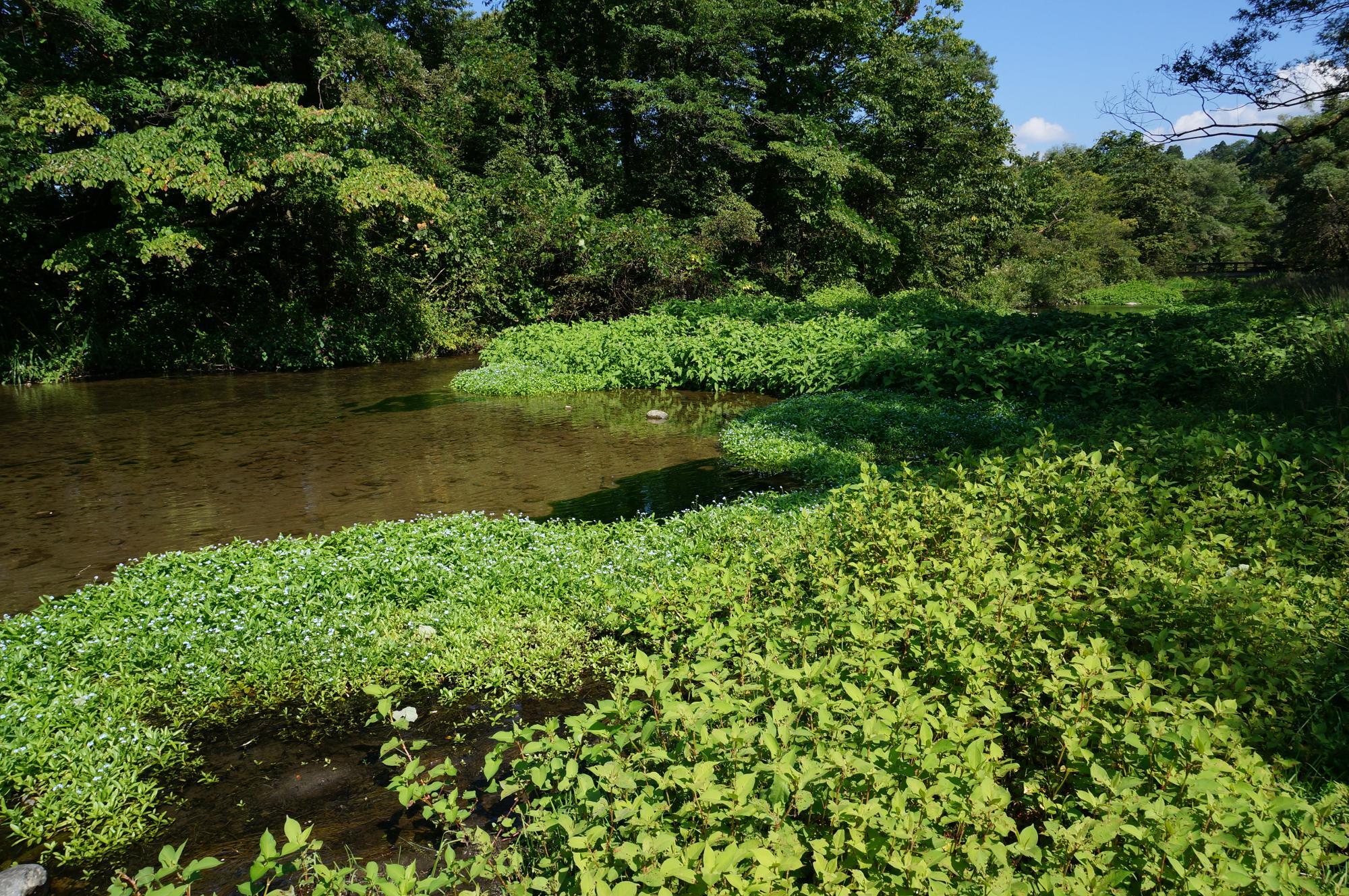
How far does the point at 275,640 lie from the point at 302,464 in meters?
5.54

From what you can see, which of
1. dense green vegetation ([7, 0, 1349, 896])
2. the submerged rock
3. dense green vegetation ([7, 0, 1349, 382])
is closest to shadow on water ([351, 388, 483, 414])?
dense green vegetation ([7, 0, 1349, 896])

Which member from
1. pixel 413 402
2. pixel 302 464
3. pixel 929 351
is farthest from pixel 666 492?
pixel 413 402

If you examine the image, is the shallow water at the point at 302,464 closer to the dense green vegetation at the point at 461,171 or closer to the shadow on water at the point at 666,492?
the shadow on water at the point at 666,492

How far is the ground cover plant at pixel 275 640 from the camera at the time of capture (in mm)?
3545

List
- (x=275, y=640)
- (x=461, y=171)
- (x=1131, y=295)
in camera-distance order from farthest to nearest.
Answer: (x=1131, y=295)
(x=461, y=171)
(x=275, y=640)

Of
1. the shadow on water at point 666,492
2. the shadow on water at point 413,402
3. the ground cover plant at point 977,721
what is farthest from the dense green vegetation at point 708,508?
the shadow on water at point 413,402

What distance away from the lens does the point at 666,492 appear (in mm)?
8148

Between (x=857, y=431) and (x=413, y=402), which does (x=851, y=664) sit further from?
(x=413, y=402)

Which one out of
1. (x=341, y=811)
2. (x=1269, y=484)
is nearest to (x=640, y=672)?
(x=341, y=811)

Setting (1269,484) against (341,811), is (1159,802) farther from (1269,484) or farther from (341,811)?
(1269,484)

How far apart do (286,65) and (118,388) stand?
362 inches

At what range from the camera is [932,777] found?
2.19 meters

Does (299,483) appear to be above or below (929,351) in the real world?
below

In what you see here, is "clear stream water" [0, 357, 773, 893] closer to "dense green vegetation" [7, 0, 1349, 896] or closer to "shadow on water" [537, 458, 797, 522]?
"shadow on water" [537, 458, 797, 522]
